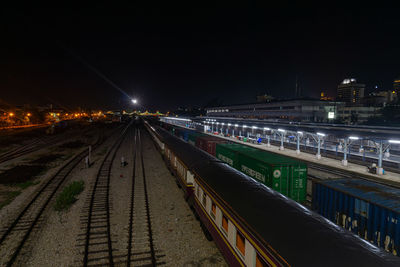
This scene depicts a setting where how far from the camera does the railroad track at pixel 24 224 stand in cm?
948

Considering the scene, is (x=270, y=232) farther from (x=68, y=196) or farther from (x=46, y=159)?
A: (x=46, y=159)

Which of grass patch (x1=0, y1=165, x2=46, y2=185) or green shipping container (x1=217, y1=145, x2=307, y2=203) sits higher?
green shipping container (x1=217, y1=145, x2=307, y2=203)

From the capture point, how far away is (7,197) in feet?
51.4

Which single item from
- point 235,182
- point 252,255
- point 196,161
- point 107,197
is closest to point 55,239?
point 107,197

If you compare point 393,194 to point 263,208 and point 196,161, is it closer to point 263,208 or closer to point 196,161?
point 263,208

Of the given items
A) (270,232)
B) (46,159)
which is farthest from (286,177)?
(46,159)

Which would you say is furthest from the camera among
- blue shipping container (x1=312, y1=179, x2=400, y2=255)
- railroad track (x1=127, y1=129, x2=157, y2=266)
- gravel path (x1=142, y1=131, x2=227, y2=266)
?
gravel path (x1=142, y1=131, x2=227, y2=266)

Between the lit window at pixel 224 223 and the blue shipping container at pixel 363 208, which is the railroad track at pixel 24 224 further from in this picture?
the blue shipping container at pixel 363 208

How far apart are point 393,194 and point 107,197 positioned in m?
15.8

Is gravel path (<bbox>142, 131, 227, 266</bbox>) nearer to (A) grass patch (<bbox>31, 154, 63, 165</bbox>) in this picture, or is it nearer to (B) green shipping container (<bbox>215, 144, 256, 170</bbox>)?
(B) green shipping container (<bbox>215, 144, 256, 170</bbox>)

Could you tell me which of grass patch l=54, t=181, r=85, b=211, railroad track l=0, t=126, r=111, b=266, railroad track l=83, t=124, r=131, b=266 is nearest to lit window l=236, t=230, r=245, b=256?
railroad track l=83, t=124, r=131, b=266

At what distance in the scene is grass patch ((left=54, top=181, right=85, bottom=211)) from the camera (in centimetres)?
1401

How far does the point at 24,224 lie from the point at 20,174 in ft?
40.6

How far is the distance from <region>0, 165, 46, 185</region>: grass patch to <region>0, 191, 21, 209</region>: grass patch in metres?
2.80
